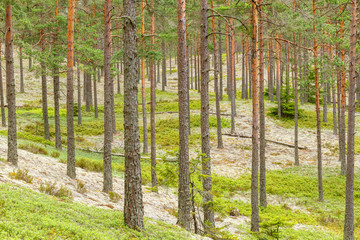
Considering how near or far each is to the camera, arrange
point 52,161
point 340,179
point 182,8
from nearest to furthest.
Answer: point 182,8
point 52,161
point 340,179

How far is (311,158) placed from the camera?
2008 centimetres

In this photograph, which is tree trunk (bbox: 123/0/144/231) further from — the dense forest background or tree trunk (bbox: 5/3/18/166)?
tree trunk (bbox: 5/3/18/166)

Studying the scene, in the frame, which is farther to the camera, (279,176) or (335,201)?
(279,176)

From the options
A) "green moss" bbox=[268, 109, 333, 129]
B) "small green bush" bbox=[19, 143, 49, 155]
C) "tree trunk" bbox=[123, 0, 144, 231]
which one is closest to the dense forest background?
"tree trunk" bbox=[123, 0, 144, 231]

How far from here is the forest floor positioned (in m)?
9.69

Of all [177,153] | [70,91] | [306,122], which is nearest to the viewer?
[177,153]

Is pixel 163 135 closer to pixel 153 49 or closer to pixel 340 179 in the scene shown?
pixel 153 49

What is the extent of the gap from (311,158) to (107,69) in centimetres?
1676

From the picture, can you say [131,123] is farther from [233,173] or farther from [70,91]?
[233,173]

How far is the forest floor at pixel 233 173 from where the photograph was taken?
9.69m

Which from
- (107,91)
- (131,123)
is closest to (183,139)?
(131,123)

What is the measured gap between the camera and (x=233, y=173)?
1722 centimetres

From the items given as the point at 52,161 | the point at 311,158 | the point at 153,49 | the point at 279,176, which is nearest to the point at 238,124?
the point at 311,158

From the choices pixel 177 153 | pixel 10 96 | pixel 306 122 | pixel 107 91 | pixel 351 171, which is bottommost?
pixel 351 171
